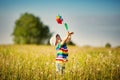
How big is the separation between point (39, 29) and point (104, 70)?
65.8m

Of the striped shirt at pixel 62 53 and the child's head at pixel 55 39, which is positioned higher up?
the child's head at pixel 55 39

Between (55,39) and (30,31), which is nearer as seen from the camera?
(55,39)

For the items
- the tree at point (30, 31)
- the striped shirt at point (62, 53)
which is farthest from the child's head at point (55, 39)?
the tree at point (30, 31)

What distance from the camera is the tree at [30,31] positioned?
234 ft

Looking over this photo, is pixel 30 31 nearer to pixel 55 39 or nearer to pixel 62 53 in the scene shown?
pixel 55 39

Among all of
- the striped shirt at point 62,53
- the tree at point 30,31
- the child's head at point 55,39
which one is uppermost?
the tree at point 30,31

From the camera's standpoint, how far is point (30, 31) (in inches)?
2862

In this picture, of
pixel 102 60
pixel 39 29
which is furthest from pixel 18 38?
pixel 102 60

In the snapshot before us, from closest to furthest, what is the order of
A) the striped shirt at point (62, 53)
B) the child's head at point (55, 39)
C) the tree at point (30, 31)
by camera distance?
the striped shirt at point (62, 53), the child's head at point (55, 39), the tree at point (30, 31)

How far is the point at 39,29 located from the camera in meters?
73.9

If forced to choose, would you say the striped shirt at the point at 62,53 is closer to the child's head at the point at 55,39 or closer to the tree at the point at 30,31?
the child's head at the point at 55,39

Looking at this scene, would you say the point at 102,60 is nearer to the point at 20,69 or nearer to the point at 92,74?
the point at 92,74

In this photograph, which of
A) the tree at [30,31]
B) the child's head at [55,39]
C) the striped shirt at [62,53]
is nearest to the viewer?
the striped shirt at [62,53]

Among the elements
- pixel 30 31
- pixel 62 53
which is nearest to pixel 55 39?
pixel 62 53
